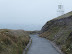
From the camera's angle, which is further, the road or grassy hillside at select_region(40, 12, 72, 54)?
grassy hillside at select_region(40, 12, 72, 54)

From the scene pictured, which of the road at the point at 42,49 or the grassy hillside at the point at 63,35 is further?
the grassy hillside at the point at 63,35

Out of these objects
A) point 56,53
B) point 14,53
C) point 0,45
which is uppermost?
point 0,45

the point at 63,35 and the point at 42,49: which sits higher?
the point at 63,35

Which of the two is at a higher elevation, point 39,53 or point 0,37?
point 0,37

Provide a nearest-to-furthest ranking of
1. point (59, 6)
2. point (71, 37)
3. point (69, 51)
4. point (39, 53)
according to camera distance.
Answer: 1. point (69, 51)
2. point (39, 53)
3. point (71, 37)
4. point (59, 6)

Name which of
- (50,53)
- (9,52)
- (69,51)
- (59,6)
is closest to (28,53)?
(50,53)

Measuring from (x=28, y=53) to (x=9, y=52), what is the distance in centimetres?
376

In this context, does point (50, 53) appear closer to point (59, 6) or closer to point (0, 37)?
point (0, 37)

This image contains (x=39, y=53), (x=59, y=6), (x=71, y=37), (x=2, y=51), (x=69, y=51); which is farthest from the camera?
(x=59, y=6)

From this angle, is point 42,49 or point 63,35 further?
point 63,35

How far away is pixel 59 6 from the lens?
74.3 metres

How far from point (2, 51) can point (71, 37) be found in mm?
9735

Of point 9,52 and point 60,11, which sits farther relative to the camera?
point 60,11

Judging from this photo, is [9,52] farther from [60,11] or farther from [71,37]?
[60,11]
